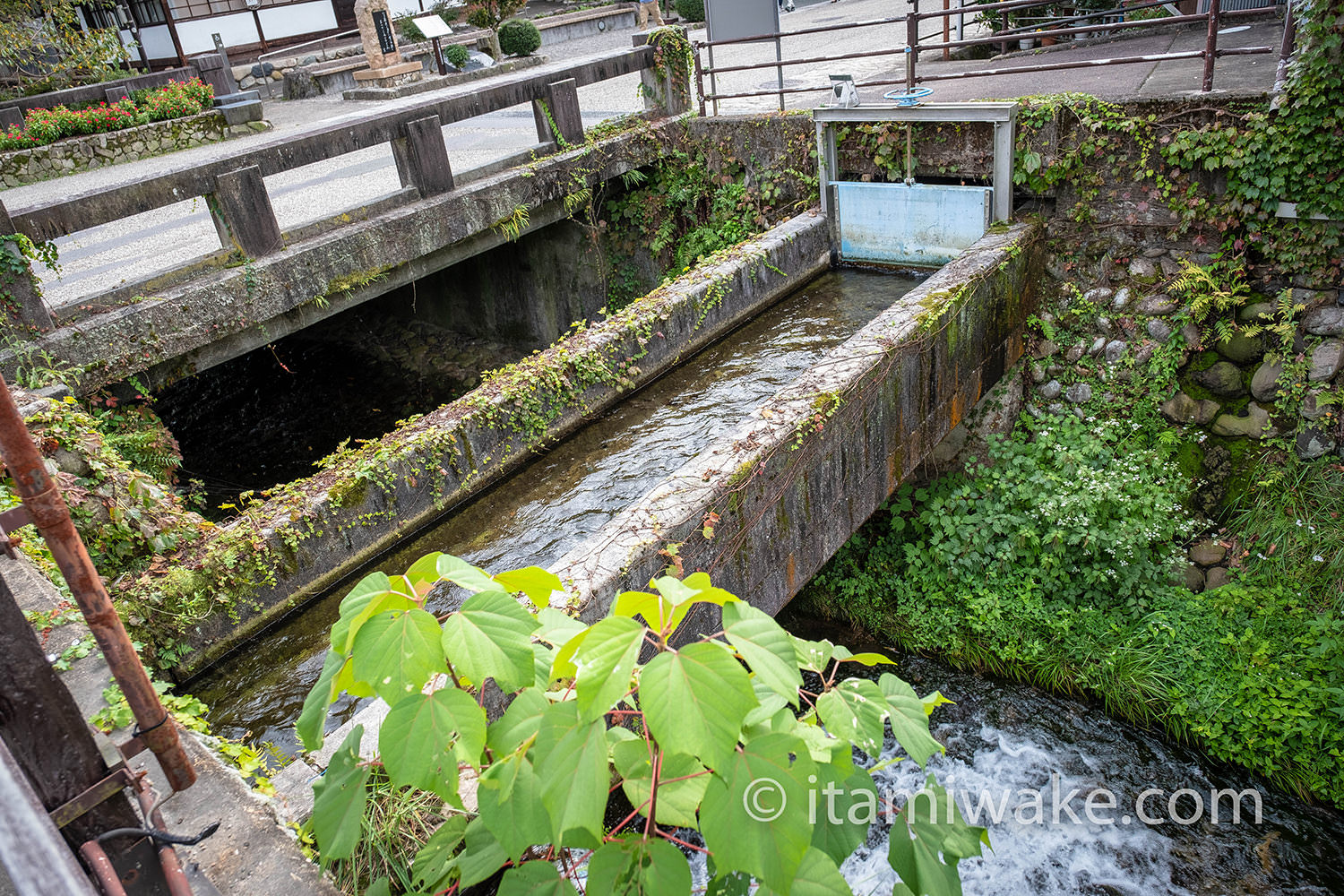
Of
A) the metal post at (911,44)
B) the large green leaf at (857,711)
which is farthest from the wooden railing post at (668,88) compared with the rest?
the large green leaf at (857,711)

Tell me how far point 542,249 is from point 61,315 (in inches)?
210

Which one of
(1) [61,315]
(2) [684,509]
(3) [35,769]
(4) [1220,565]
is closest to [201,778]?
(3) [35,769]

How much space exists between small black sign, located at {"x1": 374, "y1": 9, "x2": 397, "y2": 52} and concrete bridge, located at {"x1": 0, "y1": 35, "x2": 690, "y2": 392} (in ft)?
28.6

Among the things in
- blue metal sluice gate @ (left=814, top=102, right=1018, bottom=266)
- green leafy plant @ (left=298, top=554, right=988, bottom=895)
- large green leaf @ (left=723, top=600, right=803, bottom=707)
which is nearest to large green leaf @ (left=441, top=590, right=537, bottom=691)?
green leafy plant @ (left=298, top=554, right=988, bottom=895)

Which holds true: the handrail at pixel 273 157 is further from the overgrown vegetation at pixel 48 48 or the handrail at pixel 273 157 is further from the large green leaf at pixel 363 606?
the overgrown vegetation at pixel 48 48

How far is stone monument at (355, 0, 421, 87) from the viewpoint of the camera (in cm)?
1532

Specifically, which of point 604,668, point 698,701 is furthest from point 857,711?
point 604,668

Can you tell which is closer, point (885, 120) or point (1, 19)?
point (885, 120)

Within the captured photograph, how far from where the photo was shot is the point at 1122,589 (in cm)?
632

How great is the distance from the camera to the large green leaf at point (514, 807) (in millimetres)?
1448

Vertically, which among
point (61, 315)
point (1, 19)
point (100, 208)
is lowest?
point (61, 315)

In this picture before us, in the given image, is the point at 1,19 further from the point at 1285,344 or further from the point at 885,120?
the point at 1285,344

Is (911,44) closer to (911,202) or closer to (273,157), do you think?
(911,202)

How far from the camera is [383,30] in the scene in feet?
51.1
